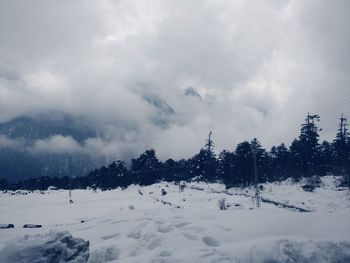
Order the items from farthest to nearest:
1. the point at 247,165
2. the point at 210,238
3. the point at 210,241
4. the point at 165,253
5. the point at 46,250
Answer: the point at 247,165
the point at 210,238
the point at 210,241
the point at 165,253
the point at 46,250

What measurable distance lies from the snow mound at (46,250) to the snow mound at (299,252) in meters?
4.31

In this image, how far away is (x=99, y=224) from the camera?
1487 cm

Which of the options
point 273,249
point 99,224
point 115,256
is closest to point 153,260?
point 115,256

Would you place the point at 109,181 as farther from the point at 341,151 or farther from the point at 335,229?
the point at 335,229

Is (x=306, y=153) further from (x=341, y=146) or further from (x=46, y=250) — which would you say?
(x=46, y=250)

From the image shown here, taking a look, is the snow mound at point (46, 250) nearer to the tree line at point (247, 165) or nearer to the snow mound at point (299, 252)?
the snow mound at point (299, 252)

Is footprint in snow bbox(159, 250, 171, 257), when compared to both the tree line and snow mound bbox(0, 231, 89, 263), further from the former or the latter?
the tree line

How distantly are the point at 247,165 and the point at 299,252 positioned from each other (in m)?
42.8

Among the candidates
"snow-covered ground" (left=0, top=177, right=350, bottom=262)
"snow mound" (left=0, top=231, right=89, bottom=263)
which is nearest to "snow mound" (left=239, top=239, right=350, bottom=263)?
"snow-covered ground" (left=0, top=177, right=350, bottom=262)

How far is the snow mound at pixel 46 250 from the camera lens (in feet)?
26.3

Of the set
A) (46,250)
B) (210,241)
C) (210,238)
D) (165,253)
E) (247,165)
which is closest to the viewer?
(46,250)

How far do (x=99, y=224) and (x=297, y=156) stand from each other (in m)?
Answer: 43.5

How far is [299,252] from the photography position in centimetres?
838

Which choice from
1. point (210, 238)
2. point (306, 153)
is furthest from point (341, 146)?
point (210, 238)
